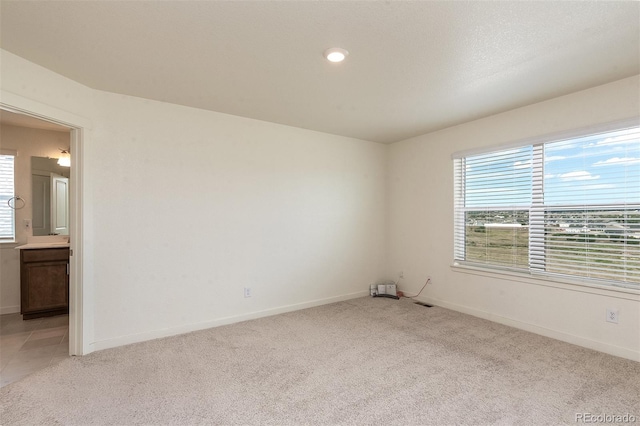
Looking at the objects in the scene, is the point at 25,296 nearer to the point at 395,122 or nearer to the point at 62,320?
the point at 62,320

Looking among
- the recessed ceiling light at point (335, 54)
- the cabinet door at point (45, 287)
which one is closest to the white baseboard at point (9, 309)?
the cabinet door at point (45, 287)

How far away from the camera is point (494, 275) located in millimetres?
3783

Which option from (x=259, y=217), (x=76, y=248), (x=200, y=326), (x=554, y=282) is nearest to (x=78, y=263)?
(x=76, y=248)

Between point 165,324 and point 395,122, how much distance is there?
3517mm

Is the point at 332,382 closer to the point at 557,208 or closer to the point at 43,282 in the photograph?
the point at 557,208

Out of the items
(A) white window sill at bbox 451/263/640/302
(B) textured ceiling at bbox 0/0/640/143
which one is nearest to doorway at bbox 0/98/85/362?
(B) textured ceiling at bbox 0/0/640/143

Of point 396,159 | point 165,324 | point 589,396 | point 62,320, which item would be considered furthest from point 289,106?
point 62,320

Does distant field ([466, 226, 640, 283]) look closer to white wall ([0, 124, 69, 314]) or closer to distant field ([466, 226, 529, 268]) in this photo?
distant field ([466, 226, 529, 268])

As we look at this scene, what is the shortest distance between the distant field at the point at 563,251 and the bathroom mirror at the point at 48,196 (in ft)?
18.7

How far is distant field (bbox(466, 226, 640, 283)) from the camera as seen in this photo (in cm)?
286

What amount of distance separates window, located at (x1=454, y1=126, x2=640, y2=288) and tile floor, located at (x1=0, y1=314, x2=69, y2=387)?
15.0 ft

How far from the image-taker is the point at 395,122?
4051 millimetres

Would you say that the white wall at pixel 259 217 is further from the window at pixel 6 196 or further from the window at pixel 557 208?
the window at pixel 6 196

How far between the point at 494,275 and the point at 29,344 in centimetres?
501
